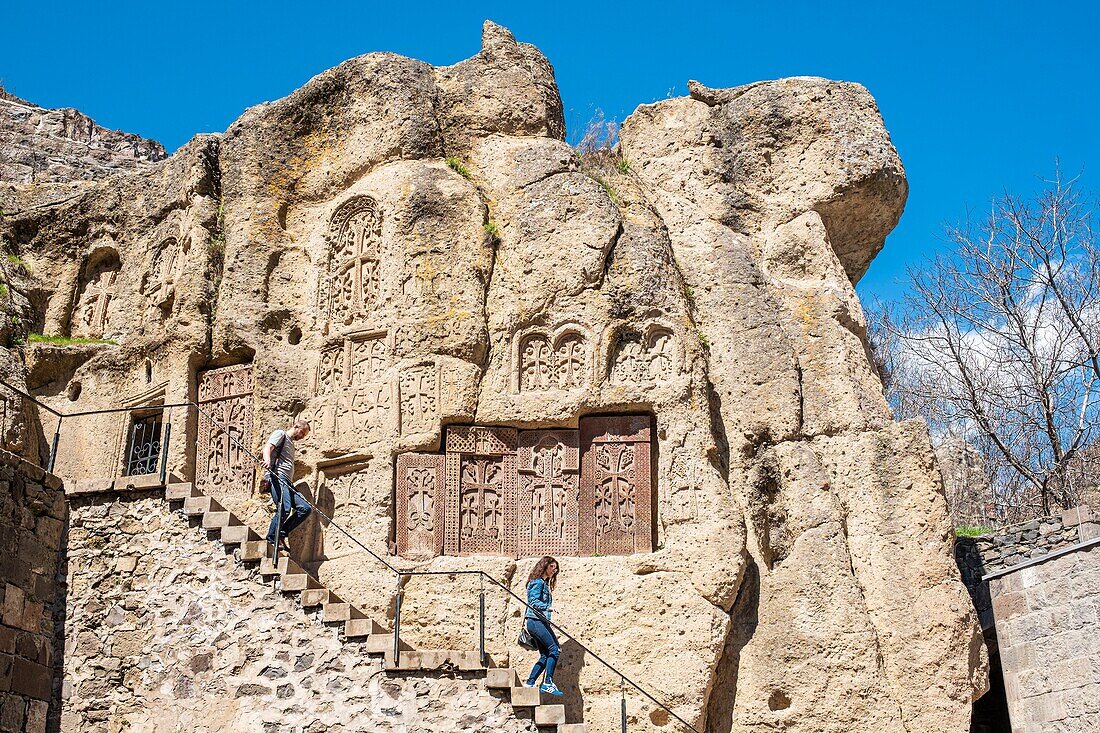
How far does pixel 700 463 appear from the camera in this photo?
1522 cm

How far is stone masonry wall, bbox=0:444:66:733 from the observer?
42.3ft

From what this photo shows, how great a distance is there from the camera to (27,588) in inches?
528

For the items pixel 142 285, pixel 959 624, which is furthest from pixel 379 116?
pixel 959 624

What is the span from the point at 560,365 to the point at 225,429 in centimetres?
435

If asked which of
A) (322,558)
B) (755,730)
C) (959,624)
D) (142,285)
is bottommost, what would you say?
(755,730)

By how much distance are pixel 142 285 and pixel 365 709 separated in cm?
828

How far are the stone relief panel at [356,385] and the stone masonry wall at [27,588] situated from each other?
3.44m

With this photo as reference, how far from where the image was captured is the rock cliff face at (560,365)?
14641 mm

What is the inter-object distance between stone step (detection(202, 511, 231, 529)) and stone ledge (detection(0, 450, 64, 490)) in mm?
1757

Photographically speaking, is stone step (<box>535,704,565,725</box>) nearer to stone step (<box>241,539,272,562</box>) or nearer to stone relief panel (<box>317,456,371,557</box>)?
stone step (<box>241,539,272,562</box>)

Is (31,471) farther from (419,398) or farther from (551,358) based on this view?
(551,358)

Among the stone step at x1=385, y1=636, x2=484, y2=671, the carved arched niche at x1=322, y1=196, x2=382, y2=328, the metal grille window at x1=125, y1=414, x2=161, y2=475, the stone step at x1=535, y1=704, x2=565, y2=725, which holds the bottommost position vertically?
the stone step at x1=535, y1=704, x2=565, y2=725

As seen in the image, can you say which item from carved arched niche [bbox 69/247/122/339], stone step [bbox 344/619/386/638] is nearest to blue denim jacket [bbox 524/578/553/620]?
stone step [bbox 344/619/386/638]

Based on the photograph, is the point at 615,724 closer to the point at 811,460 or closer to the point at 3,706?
the point at 811,460
